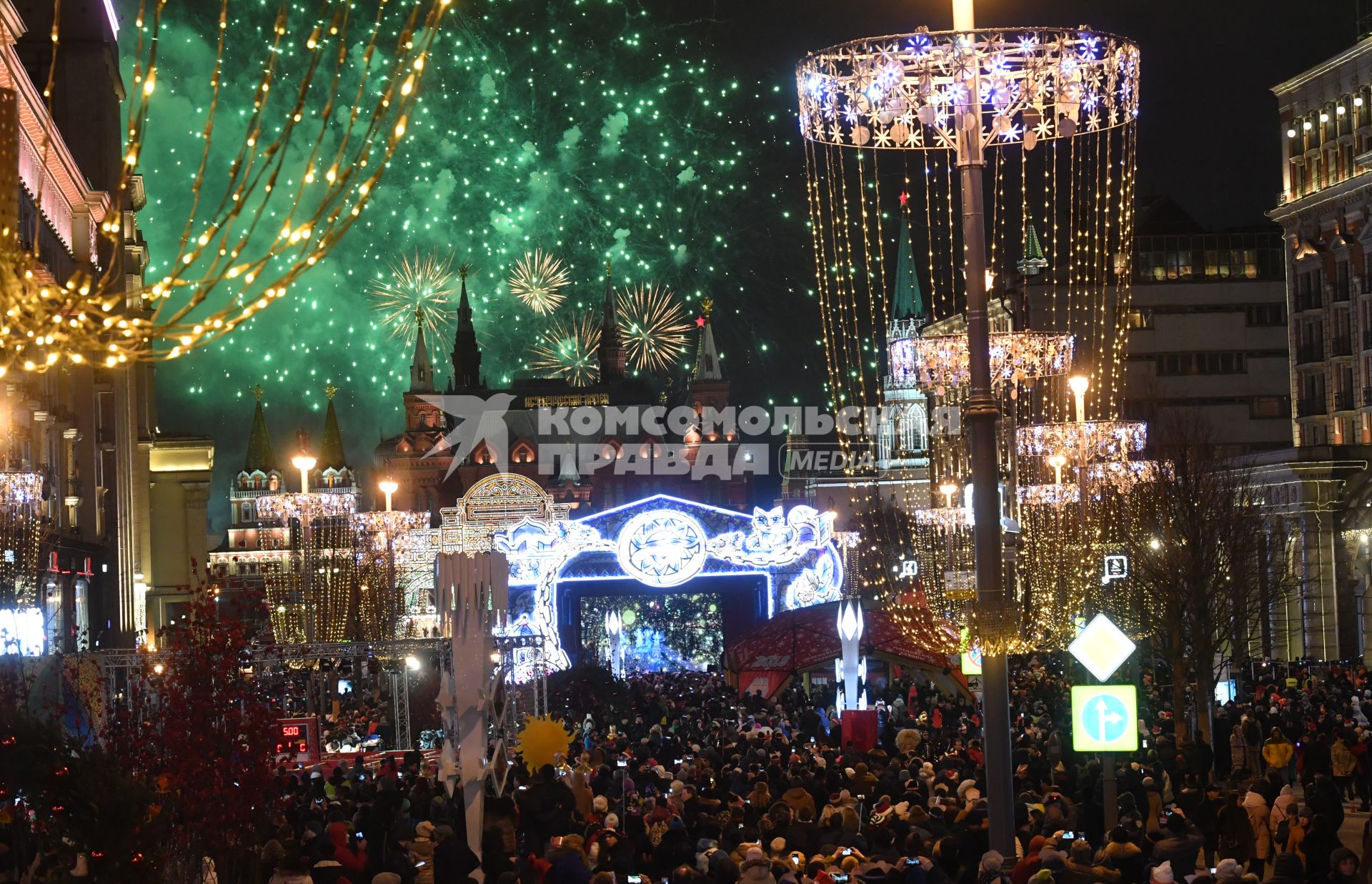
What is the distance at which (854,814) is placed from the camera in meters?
15.0

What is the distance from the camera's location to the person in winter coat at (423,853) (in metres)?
15.1

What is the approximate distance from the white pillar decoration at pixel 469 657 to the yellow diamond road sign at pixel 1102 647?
236 inches

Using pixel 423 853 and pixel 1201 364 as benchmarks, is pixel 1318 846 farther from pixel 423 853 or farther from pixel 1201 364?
pixel 1201 364

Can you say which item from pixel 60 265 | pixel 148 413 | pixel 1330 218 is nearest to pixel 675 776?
pixel 60 265

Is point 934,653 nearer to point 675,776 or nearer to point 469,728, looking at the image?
point 675,776

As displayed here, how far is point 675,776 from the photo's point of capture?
19.9 metres

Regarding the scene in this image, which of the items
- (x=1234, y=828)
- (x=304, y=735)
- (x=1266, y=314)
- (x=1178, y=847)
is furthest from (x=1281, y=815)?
(x=1266, y=314)

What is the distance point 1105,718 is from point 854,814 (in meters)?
2.86

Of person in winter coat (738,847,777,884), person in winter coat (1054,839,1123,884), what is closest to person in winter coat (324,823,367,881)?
person in winter coat (738,847,777,884)

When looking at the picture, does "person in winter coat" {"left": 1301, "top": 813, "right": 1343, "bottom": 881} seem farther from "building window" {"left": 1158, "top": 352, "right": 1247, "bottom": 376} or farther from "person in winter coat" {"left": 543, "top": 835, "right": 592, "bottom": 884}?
"building window" {"left": 1158, "top": 352, "right": 1247, "bottom": 376}

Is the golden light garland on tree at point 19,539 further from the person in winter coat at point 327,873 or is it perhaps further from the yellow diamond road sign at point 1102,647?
the yellow diamond road sign at point 1102,647

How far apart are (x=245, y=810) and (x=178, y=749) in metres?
0.78

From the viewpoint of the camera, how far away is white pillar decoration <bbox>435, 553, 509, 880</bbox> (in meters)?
17.6

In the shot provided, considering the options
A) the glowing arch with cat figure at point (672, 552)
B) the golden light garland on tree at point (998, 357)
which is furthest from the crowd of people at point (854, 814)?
the glowing arch with cat figure at point (672, 552)
